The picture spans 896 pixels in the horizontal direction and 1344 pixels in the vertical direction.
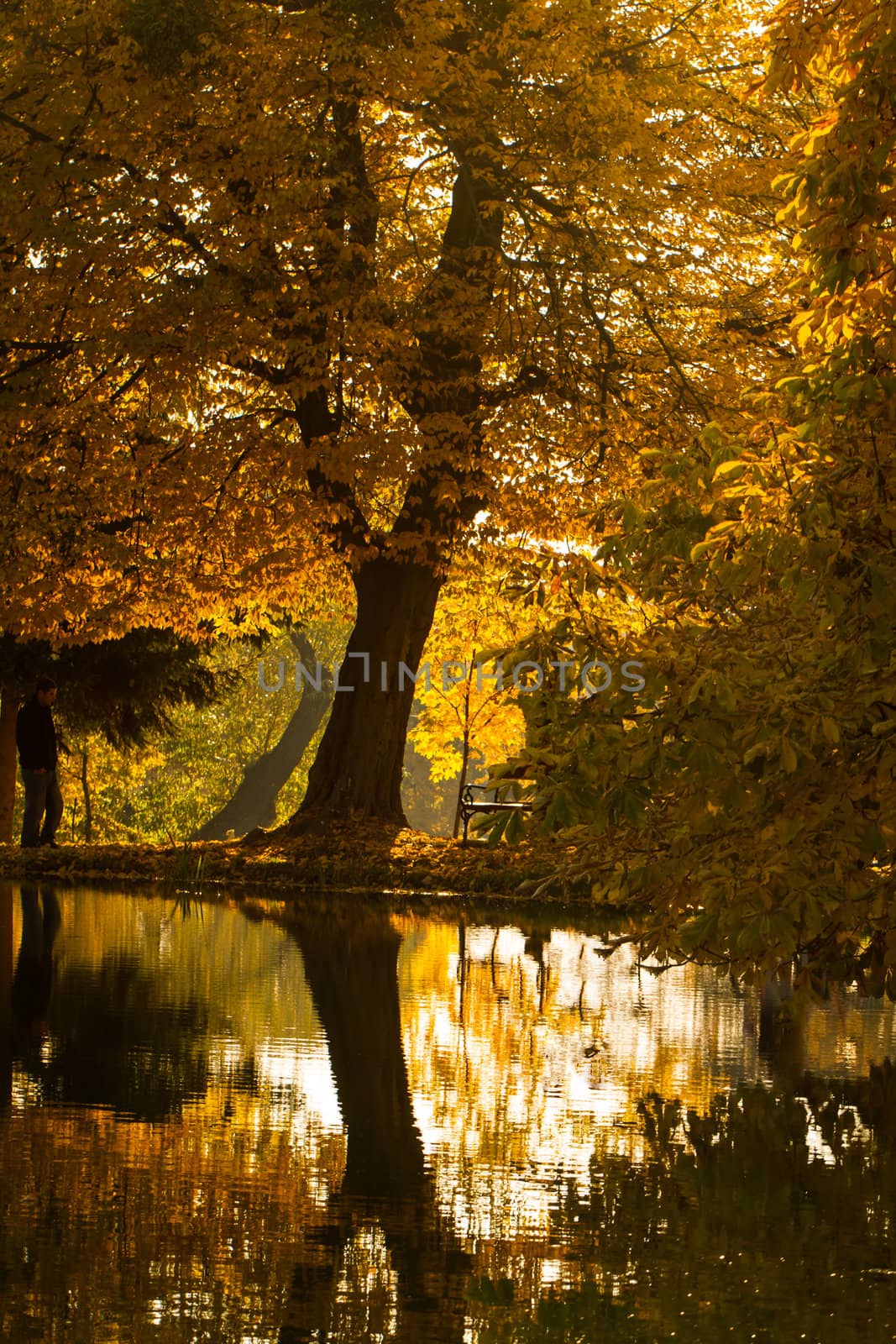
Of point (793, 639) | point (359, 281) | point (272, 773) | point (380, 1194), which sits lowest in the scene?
point (380, 1194)

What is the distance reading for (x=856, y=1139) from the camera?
6.38 m

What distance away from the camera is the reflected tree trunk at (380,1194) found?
4.18 m

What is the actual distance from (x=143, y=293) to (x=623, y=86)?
536cm

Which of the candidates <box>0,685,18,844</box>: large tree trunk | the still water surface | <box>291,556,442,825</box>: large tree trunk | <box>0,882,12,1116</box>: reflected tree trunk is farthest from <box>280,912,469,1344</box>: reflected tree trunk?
<box>0,685,18,844</box>: large tree trunk

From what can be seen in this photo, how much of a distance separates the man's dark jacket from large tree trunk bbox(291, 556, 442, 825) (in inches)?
133

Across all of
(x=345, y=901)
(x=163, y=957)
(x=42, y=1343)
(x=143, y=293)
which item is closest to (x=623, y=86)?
(x=143, y=293)

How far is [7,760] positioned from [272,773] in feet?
125

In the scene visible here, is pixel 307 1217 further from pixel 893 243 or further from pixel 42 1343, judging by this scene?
pixel 893 243

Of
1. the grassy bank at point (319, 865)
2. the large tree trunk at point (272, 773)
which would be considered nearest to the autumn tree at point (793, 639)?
the grassy bank at point (319, 865)

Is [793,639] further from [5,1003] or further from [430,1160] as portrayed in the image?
[5,1003]

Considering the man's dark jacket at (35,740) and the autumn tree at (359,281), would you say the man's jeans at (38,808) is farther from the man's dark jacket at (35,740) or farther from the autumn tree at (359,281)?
the autumn tree at (359,281)

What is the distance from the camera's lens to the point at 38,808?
1855 centimetres

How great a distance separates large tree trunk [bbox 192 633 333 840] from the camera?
212ft

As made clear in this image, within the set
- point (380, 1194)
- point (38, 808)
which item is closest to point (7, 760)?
point (38, 808)
